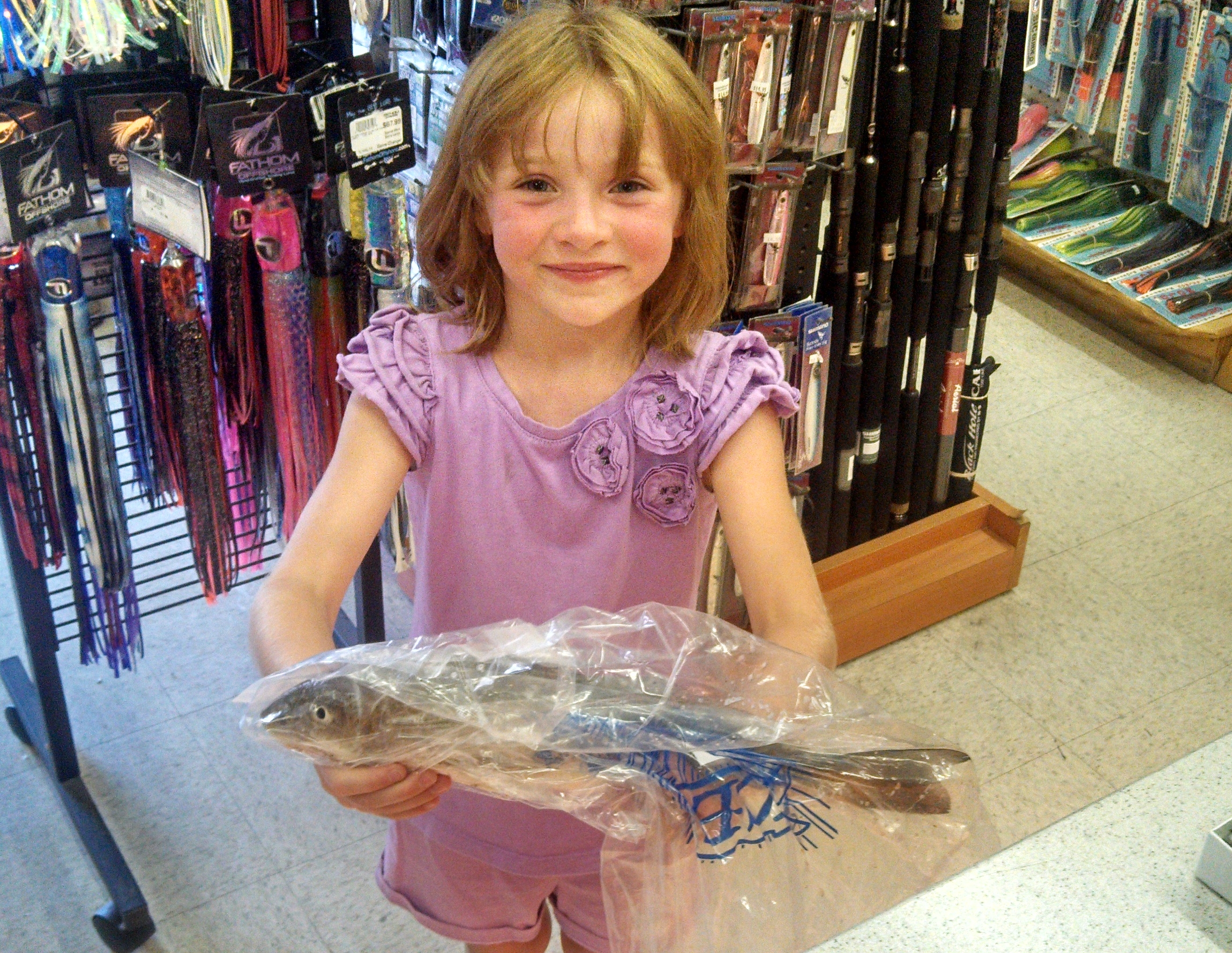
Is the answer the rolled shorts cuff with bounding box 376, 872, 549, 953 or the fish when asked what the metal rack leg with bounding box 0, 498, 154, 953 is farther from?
the fish

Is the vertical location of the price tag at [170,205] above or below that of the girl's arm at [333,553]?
above

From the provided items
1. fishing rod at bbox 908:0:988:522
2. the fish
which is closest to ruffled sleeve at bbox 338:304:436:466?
the fish

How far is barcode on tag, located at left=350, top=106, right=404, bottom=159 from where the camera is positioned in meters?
1.62

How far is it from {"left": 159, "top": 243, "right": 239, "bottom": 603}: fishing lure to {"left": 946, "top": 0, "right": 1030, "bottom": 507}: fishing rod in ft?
4.18

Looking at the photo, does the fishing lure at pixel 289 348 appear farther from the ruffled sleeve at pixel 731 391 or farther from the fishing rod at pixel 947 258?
the fishing rod at pixel 947 258

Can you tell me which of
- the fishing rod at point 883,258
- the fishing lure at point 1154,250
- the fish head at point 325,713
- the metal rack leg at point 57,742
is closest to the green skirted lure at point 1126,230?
the fishing lure at point 1154,250

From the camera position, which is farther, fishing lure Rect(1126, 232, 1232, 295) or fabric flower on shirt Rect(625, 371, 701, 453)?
fishing lure Rect(1126, 232, 1232, 295)

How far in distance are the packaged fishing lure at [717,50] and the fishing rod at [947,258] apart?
1.60ft

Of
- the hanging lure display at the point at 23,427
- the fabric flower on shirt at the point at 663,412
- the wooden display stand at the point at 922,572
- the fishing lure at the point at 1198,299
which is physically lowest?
the wooden display stand at the point at 922,572

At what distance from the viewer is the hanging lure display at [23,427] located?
5.13ft

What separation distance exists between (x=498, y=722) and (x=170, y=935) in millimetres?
1285

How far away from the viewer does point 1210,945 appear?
4.33 feet

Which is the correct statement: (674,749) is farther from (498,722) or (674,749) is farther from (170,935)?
(170,935)

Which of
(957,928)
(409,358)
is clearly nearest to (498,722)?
(409,358)
